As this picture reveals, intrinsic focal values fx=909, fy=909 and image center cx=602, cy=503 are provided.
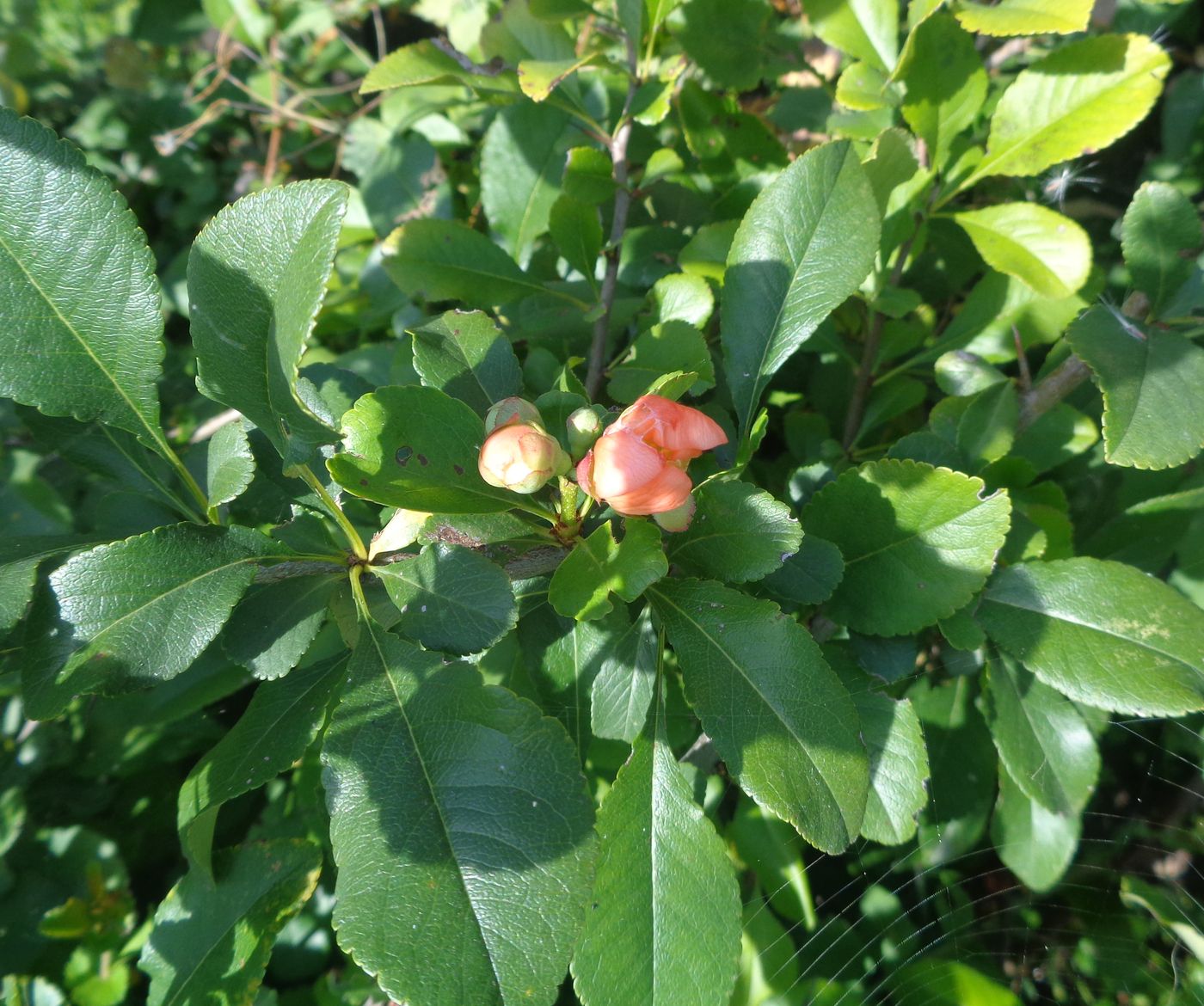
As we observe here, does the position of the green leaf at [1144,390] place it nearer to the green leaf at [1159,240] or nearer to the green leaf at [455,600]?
the green leaf at [1159,240]

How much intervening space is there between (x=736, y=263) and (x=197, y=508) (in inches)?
28.0

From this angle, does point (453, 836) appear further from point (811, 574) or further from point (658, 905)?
point (811, 574)

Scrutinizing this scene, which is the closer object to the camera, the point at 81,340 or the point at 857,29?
the point at 81,340

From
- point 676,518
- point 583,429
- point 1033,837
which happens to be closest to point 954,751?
point 1033,837

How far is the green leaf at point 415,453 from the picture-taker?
801mm

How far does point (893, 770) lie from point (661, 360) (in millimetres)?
521

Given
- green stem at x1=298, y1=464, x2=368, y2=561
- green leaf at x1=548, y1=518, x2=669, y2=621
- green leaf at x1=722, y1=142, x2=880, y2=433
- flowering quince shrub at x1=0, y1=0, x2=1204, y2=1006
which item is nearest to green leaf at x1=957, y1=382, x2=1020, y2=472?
flowering quince shrub at x1=0, y1=0, x2=1204, y2=1006

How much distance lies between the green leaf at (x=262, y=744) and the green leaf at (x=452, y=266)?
501 millimetres

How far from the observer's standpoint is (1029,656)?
103 cm

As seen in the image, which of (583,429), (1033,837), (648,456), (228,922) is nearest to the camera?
(648,456)

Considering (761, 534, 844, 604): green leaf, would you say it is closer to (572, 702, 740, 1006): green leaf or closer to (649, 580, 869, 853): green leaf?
(649, 580, 869, 853): green leaf

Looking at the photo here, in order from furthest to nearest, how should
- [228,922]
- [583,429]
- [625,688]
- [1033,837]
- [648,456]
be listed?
[1033,837]
[228,922]
[625,688]
[583,429]
[648,456]

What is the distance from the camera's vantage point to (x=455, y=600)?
32.9 inches

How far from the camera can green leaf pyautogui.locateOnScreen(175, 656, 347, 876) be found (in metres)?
0.88
